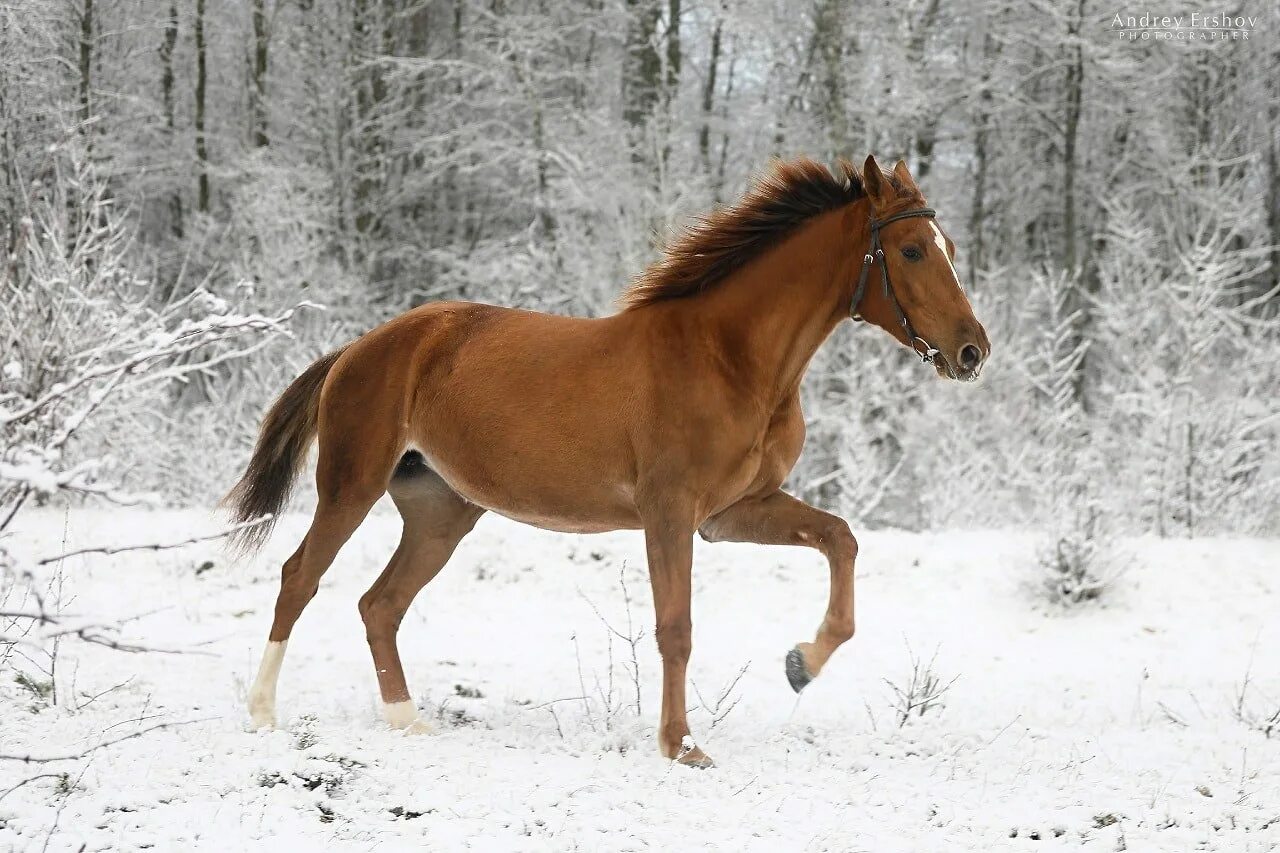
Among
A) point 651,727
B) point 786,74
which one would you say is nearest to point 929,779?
point 651,727

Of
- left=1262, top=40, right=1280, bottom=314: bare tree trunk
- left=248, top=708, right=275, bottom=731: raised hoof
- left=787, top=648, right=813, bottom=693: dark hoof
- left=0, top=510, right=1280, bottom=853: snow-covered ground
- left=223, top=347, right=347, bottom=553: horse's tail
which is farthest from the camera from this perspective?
left=1262, top=40, right=1280, bottom=314: bare tree trunk

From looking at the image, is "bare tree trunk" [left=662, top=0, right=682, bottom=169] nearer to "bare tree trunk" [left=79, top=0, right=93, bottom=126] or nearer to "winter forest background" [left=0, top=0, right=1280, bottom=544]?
"winter forest background" [left=0, top=0, right=1280, bottom=544]

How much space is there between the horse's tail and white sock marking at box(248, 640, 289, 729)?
25.6 inches

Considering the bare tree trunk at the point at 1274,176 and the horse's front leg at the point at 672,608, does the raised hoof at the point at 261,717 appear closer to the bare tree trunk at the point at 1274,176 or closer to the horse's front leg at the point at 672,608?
the horse's front leg at the point at 672,608

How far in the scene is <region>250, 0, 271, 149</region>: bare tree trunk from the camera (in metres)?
22.7

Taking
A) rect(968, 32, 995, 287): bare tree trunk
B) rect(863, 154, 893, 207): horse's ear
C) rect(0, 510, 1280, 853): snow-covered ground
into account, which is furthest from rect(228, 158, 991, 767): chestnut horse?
rect(968, 32, 995, 287): bare tree trunk

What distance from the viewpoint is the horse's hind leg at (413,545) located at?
5723 mm

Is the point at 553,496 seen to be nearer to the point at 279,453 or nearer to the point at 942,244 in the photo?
the point at 279,453

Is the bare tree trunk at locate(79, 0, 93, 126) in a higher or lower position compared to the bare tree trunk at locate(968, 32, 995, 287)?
higher

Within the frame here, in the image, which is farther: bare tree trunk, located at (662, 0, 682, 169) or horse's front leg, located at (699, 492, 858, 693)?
bare tree trunk, located at (662, 0, 682, 169)

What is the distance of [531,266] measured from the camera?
20016mm

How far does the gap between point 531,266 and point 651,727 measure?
15.2 metres

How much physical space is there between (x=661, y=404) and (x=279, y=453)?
2.22m

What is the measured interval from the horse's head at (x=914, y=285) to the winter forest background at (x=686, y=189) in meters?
9.01
